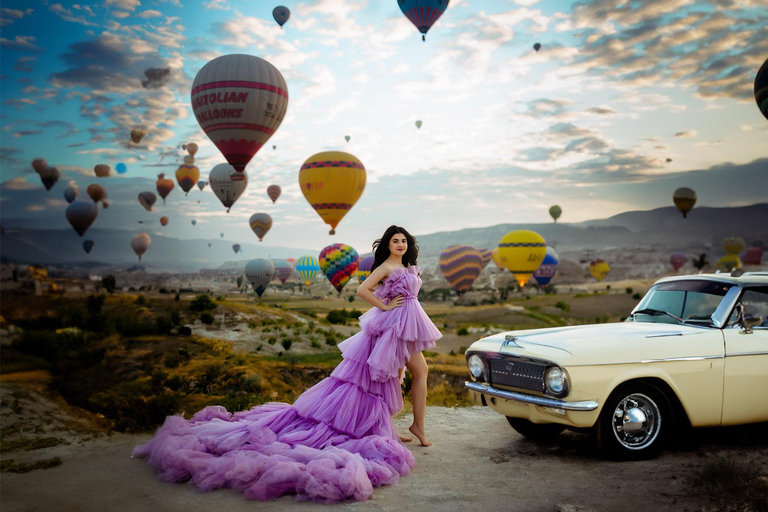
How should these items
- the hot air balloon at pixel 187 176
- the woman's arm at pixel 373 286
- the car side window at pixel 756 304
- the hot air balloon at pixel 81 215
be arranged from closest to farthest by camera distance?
the car side window at pixel 756 304
the woman's arm at pixel 373 286
the hot air balloon at pixel 81 215
the hot air balloon at pixel 187 176

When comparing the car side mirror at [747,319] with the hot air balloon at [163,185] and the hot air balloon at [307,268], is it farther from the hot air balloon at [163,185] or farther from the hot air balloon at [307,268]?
the hot air balloon at [307,268]

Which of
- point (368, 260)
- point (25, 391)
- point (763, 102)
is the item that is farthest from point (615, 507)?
point (368, 260)

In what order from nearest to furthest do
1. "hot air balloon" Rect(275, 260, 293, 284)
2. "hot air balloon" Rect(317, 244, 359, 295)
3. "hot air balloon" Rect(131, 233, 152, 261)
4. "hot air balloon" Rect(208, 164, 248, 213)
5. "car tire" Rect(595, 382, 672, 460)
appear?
"car tire" Rect(595, 382, 672, 460)
"hot air balloon" Rect(208, 164, 248, 213)
"hot air balloon" Rect(317, 244, 359, 295)
"hot air balloon" Rect(131, 233, 152, 261)
"hot air balloon" Rect(275, 260, 293, 284)

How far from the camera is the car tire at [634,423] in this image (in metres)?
5.67

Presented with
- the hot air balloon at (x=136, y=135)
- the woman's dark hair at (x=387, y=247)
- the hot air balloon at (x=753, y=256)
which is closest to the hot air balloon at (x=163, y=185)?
the hot air balloon at (x=136, y=135)

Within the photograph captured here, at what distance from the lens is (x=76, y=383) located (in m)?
10.1

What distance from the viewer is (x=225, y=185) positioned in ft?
157

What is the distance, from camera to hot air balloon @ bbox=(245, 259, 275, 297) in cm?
7081

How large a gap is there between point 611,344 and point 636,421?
0.79m

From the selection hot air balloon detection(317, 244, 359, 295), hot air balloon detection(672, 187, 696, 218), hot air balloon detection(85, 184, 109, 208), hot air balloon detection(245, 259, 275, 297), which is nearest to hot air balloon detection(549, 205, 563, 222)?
hot air balloon detection(672, 187, 696, 218)

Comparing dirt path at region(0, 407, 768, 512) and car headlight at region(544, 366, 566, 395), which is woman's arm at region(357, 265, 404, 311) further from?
car headlight at region(544, 366, 566, 395)

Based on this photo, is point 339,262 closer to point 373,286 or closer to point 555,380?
point 373,286

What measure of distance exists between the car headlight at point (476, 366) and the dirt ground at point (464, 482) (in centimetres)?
82

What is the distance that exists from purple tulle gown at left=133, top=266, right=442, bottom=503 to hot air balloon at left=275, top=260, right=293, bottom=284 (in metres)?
76.1
